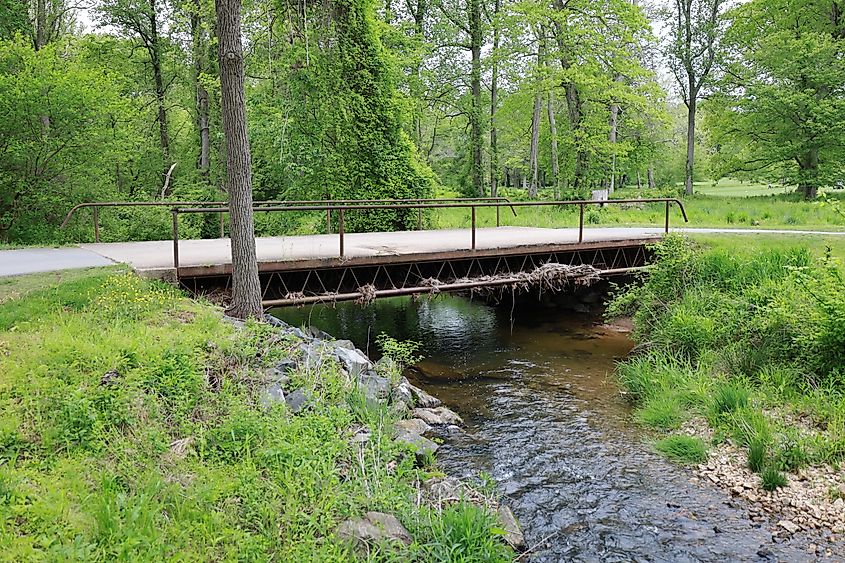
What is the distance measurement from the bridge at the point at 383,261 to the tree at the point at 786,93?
16194 millimetres

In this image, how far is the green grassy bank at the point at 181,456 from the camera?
3.94 metres

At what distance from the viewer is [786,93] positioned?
2648 centimetres

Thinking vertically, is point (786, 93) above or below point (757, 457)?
above

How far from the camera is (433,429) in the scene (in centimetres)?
801

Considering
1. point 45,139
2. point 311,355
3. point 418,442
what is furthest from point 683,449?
point 45,139

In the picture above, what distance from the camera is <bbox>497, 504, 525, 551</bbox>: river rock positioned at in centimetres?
531

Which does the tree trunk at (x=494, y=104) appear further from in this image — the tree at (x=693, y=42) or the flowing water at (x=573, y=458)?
the flowing water at (x=573, y=458)

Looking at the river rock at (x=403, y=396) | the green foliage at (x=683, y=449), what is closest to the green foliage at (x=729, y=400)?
the green foliage at (x=683, y=449)

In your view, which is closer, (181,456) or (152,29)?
(181,456)

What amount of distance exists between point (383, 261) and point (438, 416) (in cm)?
329

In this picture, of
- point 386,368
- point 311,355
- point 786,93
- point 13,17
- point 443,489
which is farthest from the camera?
point 786,93

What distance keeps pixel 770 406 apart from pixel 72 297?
8.95 m

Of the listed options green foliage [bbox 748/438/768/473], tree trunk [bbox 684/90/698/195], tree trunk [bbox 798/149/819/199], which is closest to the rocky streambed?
green foliage [bbox 748/438/768/473]

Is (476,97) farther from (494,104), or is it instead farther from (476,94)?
(494,104)
